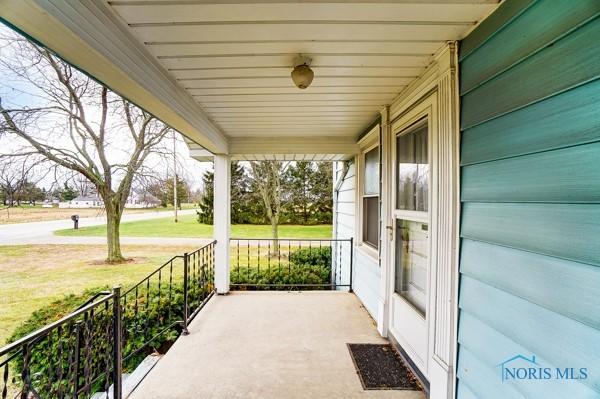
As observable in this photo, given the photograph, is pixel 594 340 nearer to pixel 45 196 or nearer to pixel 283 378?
pixel 283 378

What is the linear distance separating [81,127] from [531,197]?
7370 millimetres

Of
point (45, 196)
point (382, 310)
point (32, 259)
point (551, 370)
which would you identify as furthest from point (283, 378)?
point (32, 259)

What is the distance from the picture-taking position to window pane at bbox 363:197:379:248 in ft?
11.9

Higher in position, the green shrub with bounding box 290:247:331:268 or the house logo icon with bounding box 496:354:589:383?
the house logo icon with bounding box 496:354:589:383

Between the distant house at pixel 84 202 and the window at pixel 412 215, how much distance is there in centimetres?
600

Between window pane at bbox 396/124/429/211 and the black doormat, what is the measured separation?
51.8 inches

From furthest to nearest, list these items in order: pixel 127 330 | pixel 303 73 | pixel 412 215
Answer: pixel 127 330 < pixel 412 215 < pixel 303 73

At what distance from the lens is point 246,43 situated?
5.11 ft

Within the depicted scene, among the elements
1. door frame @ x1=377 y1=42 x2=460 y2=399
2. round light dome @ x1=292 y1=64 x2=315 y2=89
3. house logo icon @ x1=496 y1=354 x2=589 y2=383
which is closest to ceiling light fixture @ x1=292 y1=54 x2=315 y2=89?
round light dome @ x1=292 y1=64 x2=315 y2=89

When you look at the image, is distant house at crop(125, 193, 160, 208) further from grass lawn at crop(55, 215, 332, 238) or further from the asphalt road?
grass lawn at crop(55, 215, 332, 238)

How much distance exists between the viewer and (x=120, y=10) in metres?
1.27

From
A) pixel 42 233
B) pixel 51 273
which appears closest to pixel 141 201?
pixel 51 273

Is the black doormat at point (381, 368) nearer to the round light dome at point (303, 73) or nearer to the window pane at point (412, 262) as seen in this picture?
the window pane at point (412, 262)

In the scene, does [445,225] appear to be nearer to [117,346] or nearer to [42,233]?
[117,346]
